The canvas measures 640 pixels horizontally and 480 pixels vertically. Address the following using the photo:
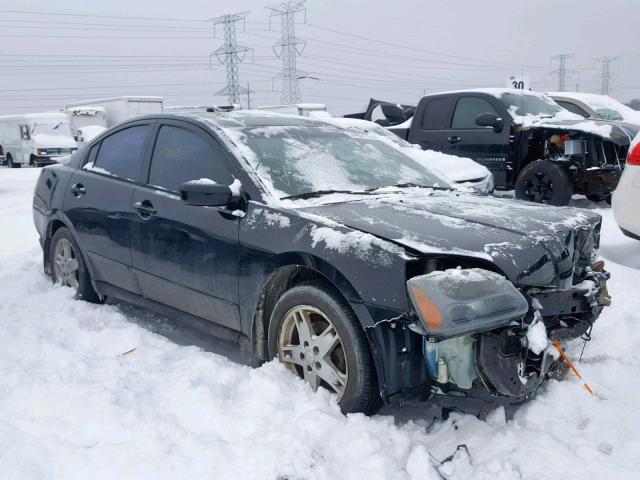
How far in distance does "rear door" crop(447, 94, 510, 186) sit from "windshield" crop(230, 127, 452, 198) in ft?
15.8

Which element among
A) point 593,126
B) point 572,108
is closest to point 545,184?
point 593,126

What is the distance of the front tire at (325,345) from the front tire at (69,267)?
2.17 metres

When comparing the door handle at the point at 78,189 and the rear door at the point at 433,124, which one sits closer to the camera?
the door handle at the point at 78,189

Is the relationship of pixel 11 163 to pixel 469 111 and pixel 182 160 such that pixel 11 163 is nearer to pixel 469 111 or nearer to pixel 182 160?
pixel 469 111

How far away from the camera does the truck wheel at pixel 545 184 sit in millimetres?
8062

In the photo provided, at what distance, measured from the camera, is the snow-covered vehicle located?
10.6 meters

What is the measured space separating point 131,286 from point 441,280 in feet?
8.15

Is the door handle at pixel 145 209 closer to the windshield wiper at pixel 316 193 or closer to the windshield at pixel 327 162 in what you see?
the windshield at pixel 327 162

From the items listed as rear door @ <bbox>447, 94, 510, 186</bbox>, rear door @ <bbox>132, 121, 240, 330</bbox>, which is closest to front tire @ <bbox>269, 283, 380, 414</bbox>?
rear door @ <bbox>132, 121, 240, 330</bbox>

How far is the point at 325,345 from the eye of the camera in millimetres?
2986

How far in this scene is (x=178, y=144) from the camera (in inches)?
157

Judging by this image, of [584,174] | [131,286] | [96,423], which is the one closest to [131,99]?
[584,174]

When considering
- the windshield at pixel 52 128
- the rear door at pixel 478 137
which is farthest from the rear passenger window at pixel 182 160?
the windshield at pixel 52 128

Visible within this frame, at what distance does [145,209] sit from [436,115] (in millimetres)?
6554
